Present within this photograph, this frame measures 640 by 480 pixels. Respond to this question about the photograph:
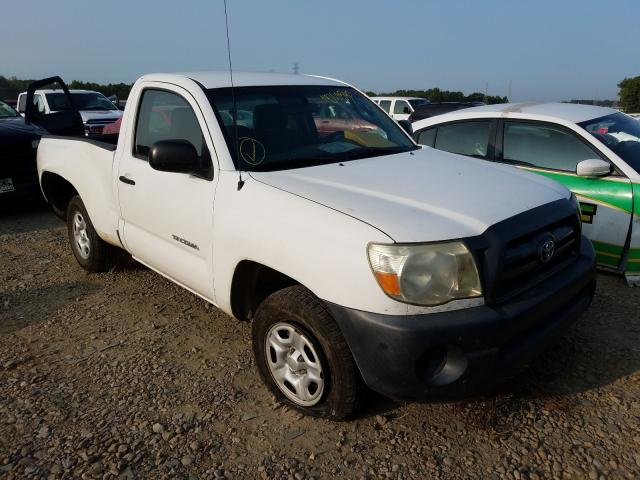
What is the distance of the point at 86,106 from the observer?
516 inches

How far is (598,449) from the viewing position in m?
2.48

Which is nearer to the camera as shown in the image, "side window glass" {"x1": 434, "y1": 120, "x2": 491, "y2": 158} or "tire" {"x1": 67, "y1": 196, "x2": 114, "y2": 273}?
"tire" {"x1": 67, "y1": 196, "x2": 114, "y2": 273}

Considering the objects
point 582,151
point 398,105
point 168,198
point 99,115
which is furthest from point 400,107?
point 168,198

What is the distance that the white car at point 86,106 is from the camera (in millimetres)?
12070

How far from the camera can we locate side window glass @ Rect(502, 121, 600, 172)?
452cm

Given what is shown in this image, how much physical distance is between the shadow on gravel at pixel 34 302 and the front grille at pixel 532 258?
133 inches

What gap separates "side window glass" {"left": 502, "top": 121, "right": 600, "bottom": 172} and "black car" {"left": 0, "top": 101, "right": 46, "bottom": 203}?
596 cm

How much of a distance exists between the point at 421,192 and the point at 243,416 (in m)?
1.51

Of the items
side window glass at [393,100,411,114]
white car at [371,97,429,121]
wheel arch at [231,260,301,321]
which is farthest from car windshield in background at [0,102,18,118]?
side window glass at [393,100,411,114]

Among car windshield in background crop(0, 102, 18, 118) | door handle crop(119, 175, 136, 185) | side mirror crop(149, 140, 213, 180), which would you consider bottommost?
Answer: door handle crop(119, 175, 136, 185)

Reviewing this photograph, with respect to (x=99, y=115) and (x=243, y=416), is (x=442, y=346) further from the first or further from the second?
(x=99, y=115)

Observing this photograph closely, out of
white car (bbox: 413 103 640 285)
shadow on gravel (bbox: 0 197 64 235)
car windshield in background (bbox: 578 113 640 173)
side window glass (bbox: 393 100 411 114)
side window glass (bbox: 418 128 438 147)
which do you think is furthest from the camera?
side window glass (bbox: 393 100 411 114)

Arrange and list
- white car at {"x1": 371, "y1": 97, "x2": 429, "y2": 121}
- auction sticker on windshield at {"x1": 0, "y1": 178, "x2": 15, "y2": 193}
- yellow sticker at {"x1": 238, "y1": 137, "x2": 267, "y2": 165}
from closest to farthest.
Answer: yellow sticker at {"x1": 238, "y1": 137, "x2": 267, "y2": 165} < auction sticker on windshield at {"x1": 0, "y1": 178, "x2": 15, "y2": 193} < white car at {"x1": 371, "y1": 97, "x2": 429, "y2": 121}

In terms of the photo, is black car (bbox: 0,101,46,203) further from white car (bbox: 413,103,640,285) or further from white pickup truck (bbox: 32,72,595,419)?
white car (bbox: 413,103,640,285)
